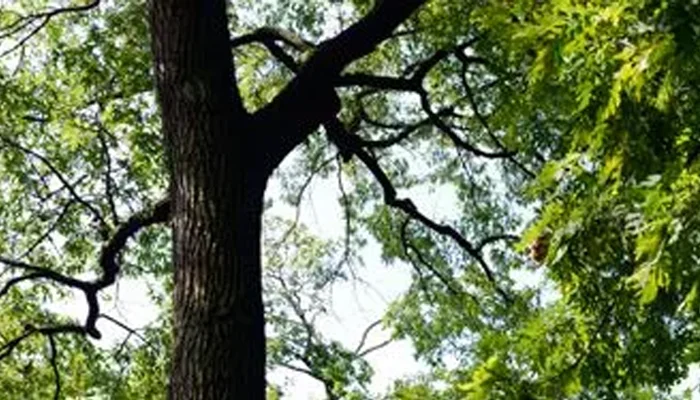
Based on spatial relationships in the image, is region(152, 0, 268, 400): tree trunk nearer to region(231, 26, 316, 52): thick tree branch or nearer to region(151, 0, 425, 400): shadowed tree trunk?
region(151, 0, 425, 400): shadowed tree trunk

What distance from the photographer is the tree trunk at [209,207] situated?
4.29 m

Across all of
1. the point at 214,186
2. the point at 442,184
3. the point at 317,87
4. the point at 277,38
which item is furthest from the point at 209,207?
the point at 442,184

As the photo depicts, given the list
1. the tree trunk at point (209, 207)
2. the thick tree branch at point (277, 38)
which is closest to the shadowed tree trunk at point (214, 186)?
the tree trunk at point (209, 207)

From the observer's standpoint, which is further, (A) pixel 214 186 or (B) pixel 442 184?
(B) pixel 442 184

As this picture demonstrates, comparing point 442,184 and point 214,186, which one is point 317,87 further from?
point 442,184

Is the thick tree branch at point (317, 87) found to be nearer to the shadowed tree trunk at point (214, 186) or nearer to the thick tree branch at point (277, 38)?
the shadowed tree trunk at point (214, 186)

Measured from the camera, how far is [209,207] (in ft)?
15.1

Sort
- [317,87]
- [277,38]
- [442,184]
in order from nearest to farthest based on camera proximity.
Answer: [317,87] < [277,38] < [442,184]

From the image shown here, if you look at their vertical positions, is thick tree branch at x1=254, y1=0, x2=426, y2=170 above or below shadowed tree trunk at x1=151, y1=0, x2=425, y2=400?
above

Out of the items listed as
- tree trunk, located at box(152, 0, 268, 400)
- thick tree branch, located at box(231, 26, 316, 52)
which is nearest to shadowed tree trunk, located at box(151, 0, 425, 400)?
tree trunk, located at box(152, 0, 268, 400)

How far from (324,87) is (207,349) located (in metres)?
1.69

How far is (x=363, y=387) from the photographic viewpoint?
11859 millimetres

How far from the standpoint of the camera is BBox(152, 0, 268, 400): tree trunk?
429 cm

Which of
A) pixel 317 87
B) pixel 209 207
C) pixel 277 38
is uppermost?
pixel 277 38
